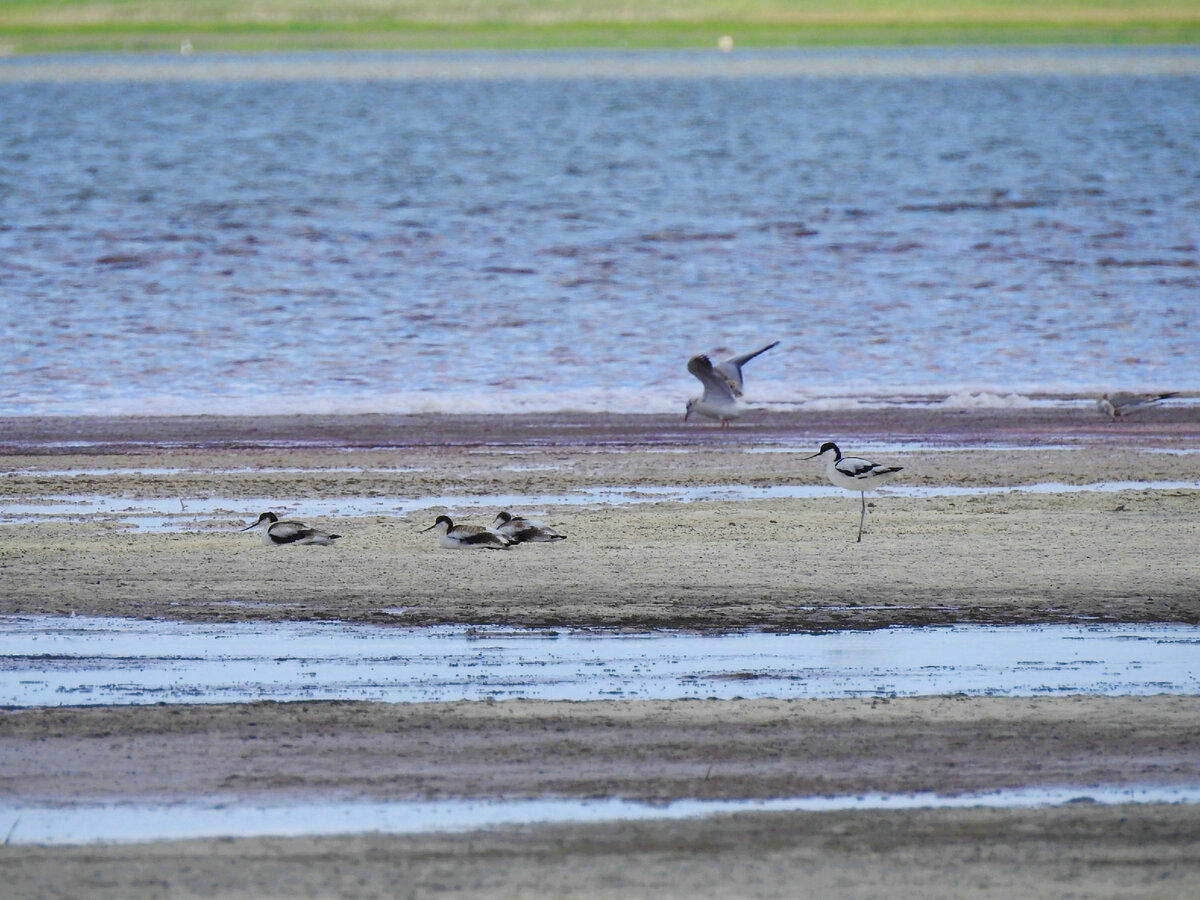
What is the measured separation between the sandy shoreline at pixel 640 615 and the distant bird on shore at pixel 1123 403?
0.30 meters

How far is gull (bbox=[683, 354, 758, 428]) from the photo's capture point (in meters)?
13.5

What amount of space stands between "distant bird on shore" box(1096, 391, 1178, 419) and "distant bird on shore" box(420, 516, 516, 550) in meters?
6.72

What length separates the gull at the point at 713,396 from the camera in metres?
13.5

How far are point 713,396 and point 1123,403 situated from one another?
3.32 m

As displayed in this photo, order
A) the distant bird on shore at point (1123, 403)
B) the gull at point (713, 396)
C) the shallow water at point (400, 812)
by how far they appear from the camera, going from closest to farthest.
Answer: the shallow water at point (400, 812), the gull at point (713, 396), the distant bird on shore at point (1123, 403)

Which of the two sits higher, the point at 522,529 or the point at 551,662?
the point at 551,662

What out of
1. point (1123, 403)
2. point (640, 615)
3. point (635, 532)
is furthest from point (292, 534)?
point (1123, 403)

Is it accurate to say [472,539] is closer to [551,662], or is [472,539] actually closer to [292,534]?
[292,534]

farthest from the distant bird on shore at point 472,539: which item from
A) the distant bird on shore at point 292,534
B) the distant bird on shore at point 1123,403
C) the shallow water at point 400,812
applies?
the distant bird on shore at point 1123,403

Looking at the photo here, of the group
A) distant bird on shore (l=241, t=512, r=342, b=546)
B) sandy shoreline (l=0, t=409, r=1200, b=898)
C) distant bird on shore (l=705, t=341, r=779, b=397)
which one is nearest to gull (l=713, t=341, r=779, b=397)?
distant bird on shore (l=705, t=341, r=779, b=397)

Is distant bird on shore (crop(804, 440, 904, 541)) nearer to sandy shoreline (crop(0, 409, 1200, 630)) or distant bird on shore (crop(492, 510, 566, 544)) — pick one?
sandy shoreline (crop(0, 409, 1200, 630))

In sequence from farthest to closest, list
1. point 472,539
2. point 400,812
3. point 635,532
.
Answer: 1. point 635,532
2. point 472,539
3. point 400,812

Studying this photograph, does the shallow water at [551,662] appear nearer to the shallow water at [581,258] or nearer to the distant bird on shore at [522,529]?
the distant bird on shore at [522,529]

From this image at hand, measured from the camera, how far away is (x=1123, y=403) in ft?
47.3
